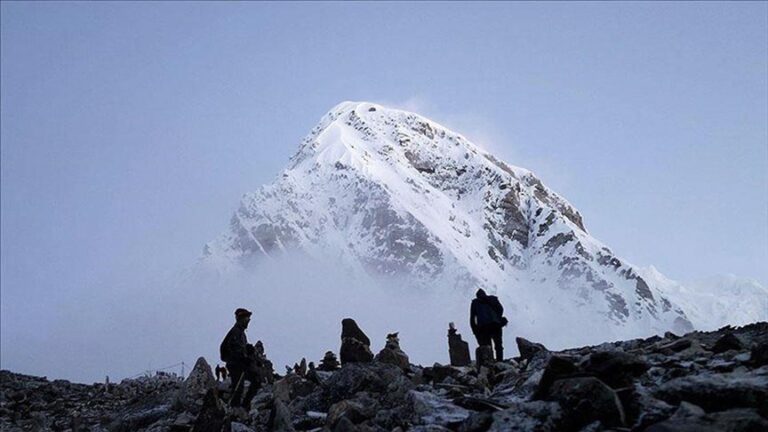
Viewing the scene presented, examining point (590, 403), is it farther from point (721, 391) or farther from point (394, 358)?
point (394, 358)

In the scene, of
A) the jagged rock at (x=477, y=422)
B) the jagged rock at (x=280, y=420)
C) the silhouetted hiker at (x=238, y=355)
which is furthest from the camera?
the silhouetted hiker at (x=238, y=355)

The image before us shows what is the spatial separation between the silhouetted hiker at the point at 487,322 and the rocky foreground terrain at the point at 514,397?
1545 mm

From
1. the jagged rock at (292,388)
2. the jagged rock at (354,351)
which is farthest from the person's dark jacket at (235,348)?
the jagged rock at (354,351)

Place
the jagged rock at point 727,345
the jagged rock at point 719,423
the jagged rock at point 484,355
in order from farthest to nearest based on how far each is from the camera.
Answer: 1. the jagged rock at point 484,355
2. the jagged rock at point 727,345
3. the jagged rock at point 719,423

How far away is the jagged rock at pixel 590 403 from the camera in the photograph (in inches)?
268

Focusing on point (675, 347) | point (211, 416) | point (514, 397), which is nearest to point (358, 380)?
point (211, 416)

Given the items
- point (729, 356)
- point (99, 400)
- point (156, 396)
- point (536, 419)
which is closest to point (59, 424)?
point (156, 396)

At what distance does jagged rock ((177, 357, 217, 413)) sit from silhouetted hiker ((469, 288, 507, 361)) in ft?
18.8

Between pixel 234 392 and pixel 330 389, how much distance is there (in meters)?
1.89

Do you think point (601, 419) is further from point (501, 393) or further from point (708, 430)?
point (501, 393)

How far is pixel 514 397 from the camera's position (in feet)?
28.4

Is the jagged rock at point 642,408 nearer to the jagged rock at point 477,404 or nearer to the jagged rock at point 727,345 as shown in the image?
the jagged rock at point 477,404

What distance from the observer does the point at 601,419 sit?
6.81m

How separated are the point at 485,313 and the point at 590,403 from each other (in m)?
8.32
